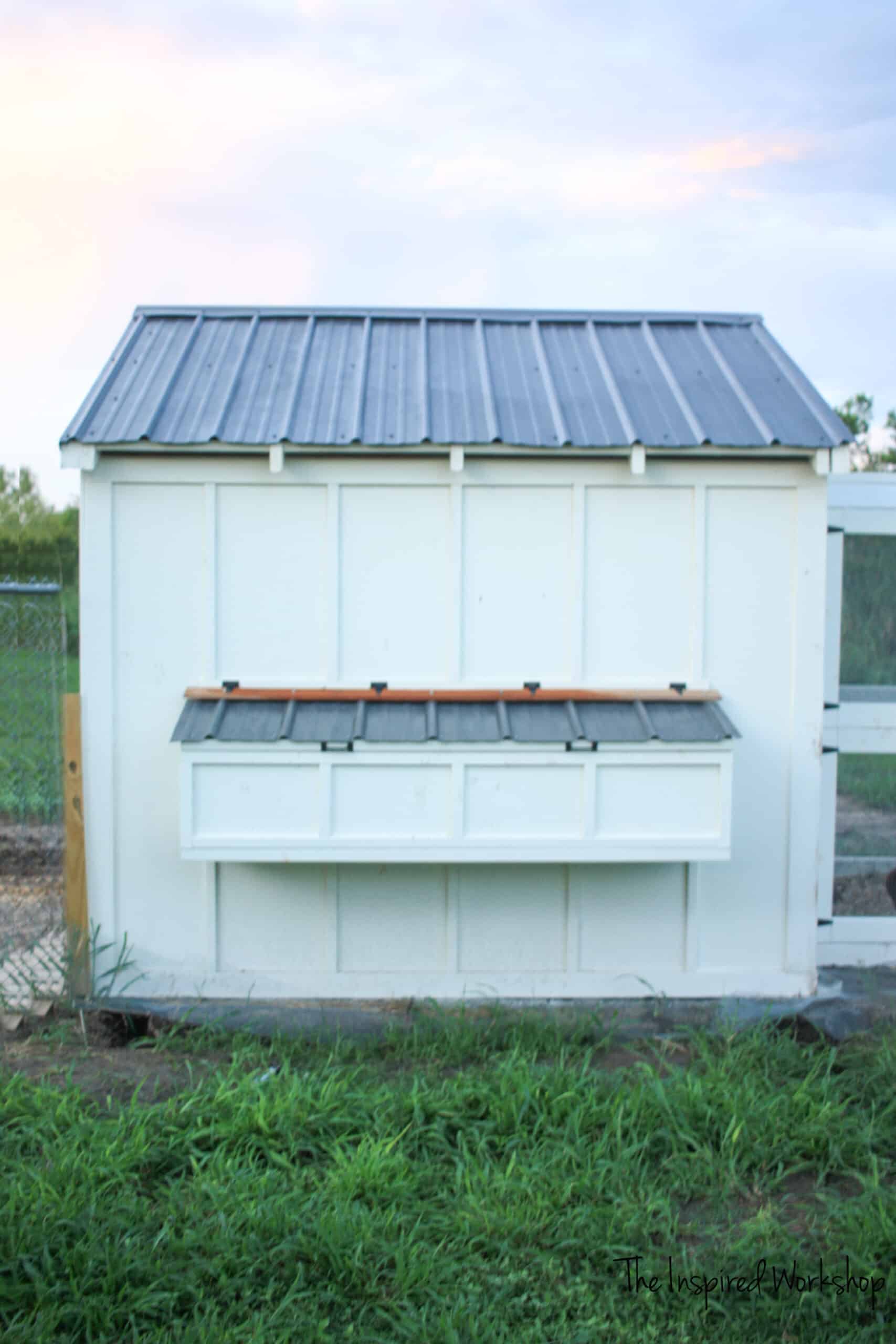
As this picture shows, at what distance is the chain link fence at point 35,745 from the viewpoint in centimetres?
474

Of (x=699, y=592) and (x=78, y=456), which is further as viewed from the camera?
(x=699, y=592)

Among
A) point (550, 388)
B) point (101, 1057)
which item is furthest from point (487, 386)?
point (101, 1057)

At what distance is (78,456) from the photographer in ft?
15.5

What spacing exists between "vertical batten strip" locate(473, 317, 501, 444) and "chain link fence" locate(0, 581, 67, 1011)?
2.03 meters

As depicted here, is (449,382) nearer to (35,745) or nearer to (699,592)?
(699,592)

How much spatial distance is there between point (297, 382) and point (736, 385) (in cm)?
212

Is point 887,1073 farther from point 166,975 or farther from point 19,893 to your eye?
point 19,893

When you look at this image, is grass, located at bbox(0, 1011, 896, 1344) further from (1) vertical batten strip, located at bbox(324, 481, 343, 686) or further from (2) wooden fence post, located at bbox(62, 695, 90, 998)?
(1) vertical batten strip, located at bbox(324, 481, 343, 686)

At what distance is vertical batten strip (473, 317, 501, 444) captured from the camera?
4777 mm

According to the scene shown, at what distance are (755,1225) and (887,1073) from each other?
1.20 m

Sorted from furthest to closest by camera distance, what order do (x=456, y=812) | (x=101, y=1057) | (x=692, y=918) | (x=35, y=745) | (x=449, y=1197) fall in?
(x=35, y=745) < (x=692, y=918) < (x=456, y=812) < (x=101, y=1057) < (x=449, y=1197)

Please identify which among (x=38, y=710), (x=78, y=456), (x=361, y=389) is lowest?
(x=38, y=710)

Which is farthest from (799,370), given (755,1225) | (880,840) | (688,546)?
(755,1225)

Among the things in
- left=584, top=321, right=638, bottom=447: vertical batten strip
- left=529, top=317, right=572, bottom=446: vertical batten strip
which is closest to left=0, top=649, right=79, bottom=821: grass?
left=529, top=317, right=572, bottom=446: vertical batten strip
